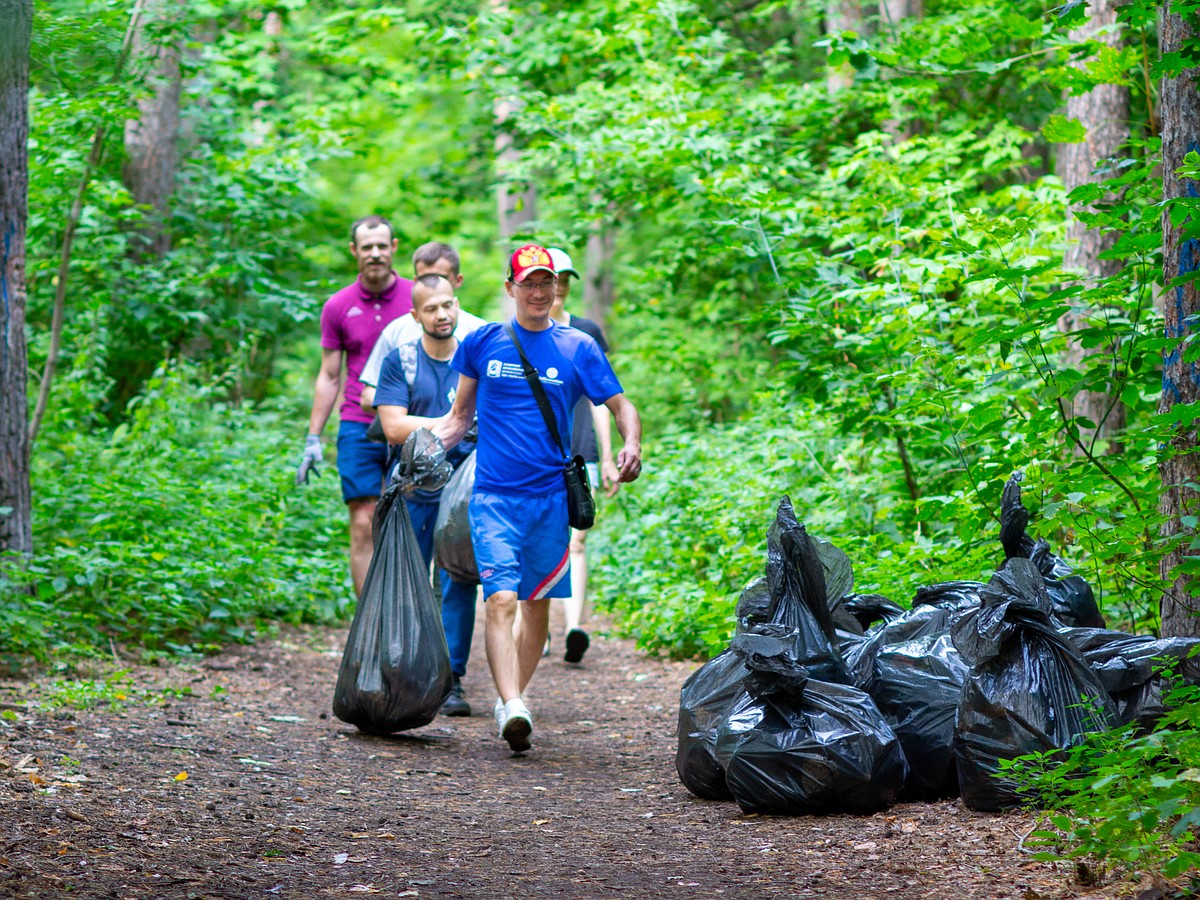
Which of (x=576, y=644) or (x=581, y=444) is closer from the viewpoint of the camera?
(x=581, y=444)

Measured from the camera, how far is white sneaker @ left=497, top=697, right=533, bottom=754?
5.00 meters

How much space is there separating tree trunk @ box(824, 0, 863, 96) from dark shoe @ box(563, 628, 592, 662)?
A: 5.18 m

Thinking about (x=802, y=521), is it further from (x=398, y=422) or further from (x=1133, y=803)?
(x=1133, y=803)

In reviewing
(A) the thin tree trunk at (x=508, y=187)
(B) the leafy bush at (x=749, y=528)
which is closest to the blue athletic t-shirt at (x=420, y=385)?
(B) the leafy bush at (x=749, y=528)

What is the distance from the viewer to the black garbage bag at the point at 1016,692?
11.6ft

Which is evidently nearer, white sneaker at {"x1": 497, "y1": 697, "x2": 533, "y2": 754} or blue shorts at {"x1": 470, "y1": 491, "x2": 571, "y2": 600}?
white sneaker at {"x1": 497, "y1": 697, "x2": 533, "y2": 754}

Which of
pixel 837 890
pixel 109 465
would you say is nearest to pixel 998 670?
pixel 837 890

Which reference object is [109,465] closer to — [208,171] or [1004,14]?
[208,171]

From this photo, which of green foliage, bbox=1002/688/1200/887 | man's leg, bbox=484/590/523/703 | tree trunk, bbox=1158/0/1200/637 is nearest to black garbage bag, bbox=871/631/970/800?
green foliage, bbox=1002/688/1200/887

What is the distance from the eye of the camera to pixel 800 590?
4148 millimetres

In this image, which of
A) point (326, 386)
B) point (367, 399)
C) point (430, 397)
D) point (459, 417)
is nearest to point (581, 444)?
point (430, 397)

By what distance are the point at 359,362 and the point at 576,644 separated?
2.18 metres

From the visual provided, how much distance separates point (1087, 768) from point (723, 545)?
4760 millimetres

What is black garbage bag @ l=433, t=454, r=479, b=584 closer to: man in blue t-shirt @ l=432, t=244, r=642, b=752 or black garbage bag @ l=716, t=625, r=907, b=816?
man in blue t-shirt @ l=432, t=244, r=642, b=752
